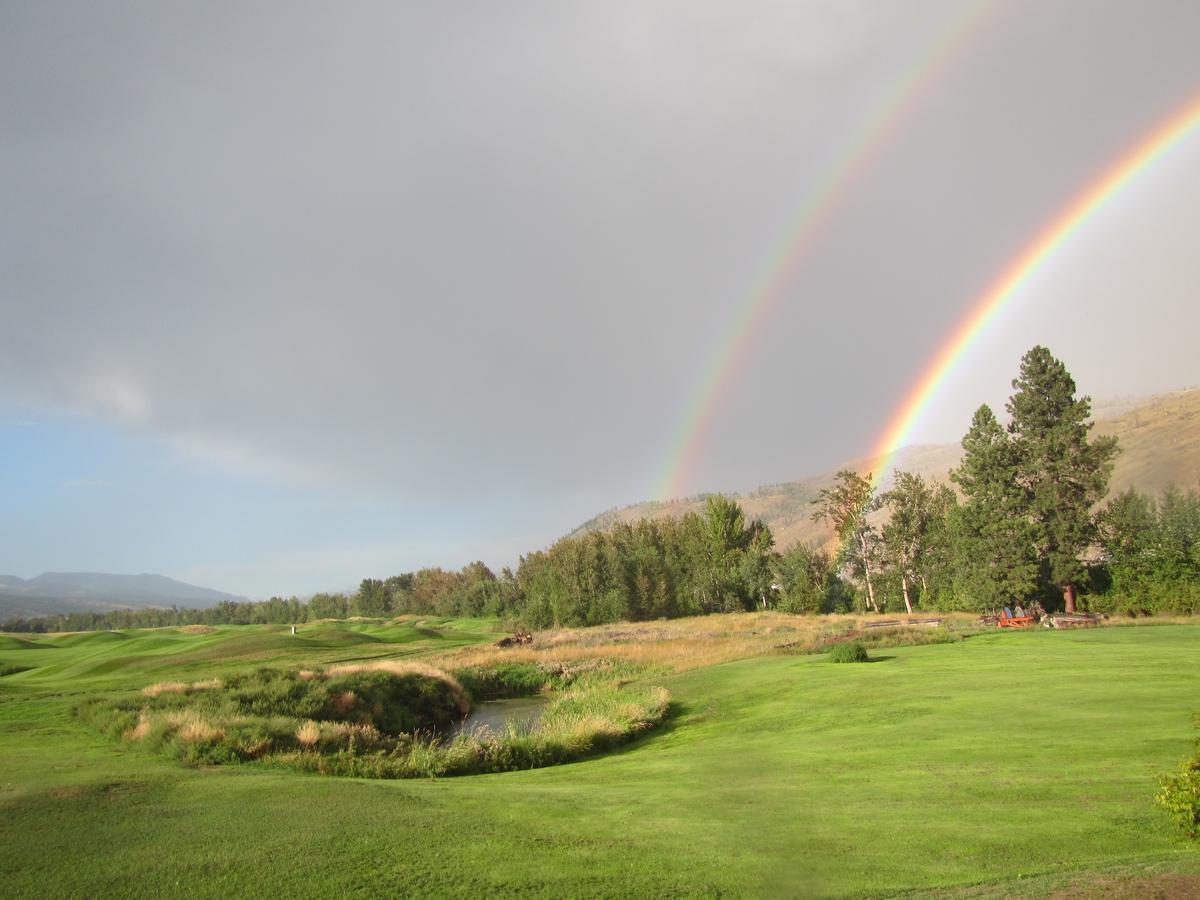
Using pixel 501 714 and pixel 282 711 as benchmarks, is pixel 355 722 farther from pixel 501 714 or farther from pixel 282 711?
pixel 501 714

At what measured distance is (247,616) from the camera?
5856 inches

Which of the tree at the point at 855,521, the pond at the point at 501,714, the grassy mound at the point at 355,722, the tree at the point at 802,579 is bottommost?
the pond at the point at 501,714

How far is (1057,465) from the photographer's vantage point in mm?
52594

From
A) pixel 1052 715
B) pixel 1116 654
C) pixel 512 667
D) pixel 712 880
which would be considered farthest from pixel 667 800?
pixel 512 667

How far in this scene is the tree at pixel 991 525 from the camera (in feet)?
168

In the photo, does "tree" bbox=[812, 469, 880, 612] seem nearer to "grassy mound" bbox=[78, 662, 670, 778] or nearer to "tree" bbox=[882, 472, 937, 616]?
"tree" bbox=[882, 472, 937, 616]

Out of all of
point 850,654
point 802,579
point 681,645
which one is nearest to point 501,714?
point 681,645

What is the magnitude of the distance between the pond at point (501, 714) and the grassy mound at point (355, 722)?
35.4 inches

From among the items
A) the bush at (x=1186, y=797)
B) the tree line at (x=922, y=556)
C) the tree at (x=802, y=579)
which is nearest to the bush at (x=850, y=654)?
the bush at (x=1186, y=797)

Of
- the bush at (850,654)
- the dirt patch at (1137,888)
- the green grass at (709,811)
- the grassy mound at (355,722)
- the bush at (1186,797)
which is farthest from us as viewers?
the bush at (850,654)

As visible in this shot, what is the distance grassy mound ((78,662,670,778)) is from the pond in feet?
2.95

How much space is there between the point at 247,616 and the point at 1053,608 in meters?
148

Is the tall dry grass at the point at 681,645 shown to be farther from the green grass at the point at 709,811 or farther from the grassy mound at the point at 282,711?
the green grass at the point at 709,811

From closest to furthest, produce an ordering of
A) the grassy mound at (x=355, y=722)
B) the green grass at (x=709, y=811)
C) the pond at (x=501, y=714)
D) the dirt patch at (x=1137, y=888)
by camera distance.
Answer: the dirt patch at (x=1137, y=888) → the green grass at (x=709, y=811) → the grassy mound at (x=355, y=722) → the pond at (x=501, y=714)
